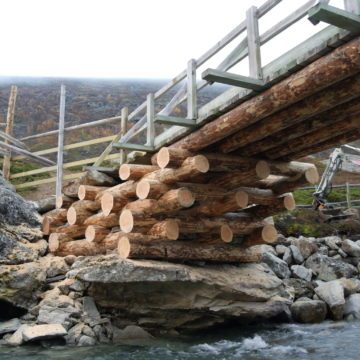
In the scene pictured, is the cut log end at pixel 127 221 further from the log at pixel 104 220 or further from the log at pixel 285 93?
the log at pixel 285 93

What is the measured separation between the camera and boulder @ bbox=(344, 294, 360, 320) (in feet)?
31.2

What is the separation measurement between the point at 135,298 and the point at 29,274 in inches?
76.2

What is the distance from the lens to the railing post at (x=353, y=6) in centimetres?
416

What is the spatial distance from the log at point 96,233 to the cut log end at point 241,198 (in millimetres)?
2672

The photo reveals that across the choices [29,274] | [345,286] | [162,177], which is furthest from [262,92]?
[345,286]

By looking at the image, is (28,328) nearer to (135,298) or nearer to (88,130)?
(135,298)

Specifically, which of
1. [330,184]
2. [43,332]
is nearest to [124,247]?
[43,332]

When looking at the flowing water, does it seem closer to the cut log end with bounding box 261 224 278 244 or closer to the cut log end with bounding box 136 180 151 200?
the cut log end with bounding box 261 224 278 244

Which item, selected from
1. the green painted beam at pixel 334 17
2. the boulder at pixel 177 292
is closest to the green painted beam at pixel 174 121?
the boulder at pixel 177 292

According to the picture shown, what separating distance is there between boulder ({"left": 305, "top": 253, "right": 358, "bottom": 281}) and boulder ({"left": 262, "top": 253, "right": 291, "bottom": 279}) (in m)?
0.95

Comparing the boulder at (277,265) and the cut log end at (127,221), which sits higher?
the cut log end at (127,221)

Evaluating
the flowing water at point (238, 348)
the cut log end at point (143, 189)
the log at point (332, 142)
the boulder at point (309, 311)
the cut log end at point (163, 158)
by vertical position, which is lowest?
the flowing water at point (238, 348)

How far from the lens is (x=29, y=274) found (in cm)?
802

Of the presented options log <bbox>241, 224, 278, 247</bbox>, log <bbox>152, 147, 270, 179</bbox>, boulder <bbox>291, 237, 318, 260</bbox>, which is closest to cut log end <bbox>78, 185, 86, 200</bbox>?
log <bbox>152, 147, 270, 179</bbox>
